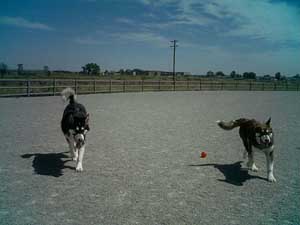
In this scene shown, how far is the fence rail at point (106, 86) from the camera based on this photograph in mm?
20234

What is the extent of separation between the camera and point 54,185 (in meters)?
4.30

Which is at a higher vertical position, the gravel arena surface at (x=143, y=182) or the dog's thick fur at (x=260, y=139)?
the dog's thick fur at (x=260, y=139)

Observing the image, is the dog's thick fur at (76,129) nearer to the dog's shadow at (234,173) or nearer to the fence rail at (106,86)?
the dog's shadow at (234,173)

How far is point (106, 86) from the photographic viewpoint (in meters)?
27.9

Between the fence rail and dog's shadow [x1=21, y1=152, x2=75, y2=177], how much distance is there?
15.1 m

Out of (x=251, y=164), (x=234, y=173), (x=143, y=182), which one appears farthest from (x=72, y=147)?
(x=251, y=164)

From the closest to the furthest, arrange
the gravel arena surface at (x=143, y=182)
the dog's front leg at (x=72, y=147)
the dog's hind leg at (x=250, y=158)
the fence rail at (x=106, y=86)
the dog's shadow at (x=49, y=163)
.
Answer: the gravel arena surface at (x=143, y=182)
the dog's shadow at (x=49, y=163)
the dog's hind leg at (x=250, y=158)
the dog's front leg at (x=72, y=147)
the fence rail at (x=106, y=86)

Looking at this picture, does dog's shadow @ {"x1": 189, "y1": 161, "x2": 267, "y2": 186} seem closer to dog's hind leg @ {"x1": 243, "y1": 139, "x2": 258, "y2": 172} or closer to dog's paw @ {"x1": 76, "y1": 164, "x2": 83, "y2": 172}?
dog's hind leg @ {"x1": 243, "y1": 139, "x2": 258, "y2": 172}

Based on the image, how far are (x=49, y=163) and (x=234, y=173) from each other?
11.9ft

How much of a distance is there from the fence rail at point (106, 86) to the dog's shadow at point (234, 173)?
1770 centimetres

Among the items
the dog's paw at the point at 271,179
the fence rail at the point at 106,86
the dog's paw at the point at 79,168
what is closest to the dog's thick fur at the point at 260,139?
the dog's paw at the point at 271,179

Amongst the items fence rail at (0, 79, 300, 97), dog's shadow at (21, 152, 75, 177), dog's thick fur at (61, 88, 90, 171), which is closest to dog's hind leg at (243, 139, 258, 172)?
dog's thick fur at (61, 88, 90, 171)

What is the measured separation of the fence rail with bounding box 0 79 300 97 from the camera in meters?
20.2

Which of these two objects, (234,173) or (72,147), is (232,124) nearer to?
(234,173)
